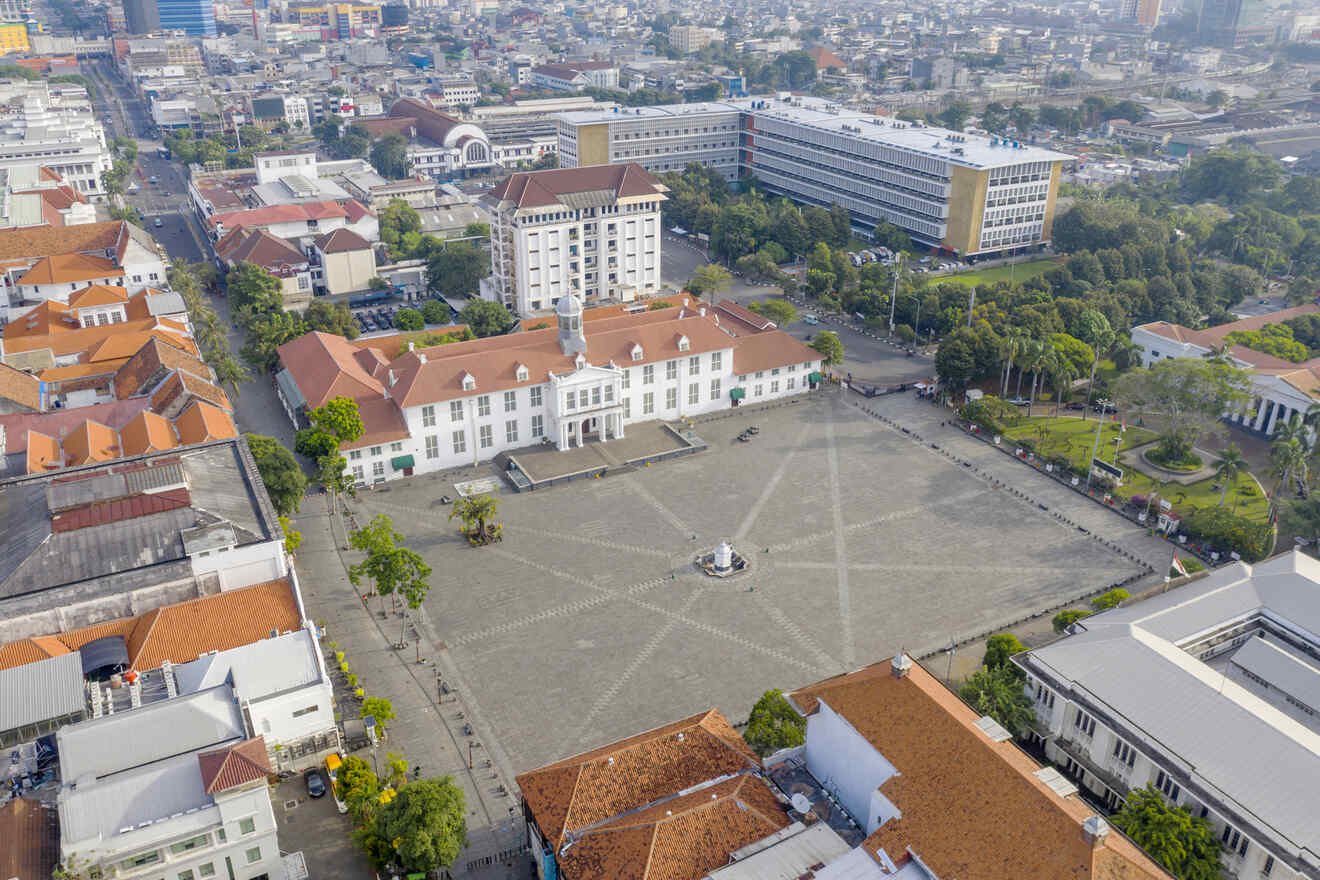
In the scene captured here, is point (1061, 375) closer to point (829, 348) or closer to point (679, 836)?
point (829, 348)

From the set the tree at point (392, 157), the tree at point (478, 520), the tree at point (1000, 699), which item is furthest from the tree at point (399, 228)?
the tree at point (1000, 699)

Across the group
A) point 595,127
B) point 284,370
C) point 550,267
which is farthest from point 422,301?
point 595,127

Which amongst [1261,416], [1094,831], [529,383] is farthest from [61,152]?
[1094,831]

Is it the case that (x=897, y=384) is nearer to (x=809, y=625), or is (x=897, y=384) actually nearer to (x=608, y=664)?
(x=809, y=625)

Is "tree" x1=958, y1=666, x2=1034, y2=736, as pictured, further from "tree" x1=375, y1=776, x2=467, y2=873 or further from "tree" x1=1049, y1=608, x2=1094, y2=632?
"tree" x1=375, y1=776, x2=467, y2=873

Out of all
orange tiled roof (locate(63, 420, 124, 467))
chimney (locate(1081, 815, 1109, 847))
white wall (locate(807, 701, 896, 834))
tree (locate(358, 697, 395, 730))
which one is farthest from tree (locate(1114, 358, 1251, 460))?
orange tiled roof (locate(63, 420, 124, 467))
